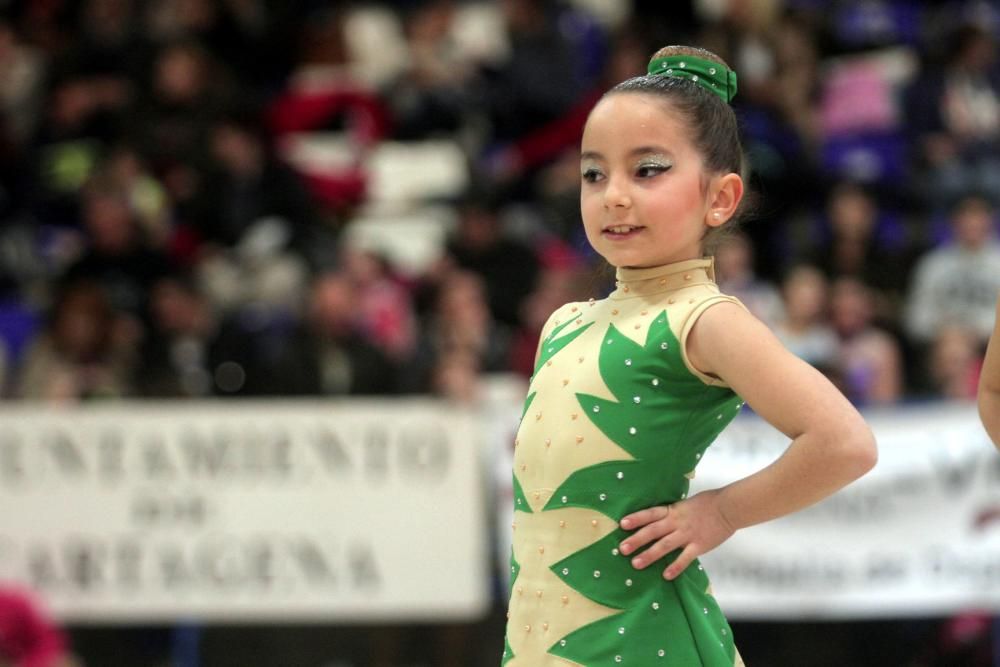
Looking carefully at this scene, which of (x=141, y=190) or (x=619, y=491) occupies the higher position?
(x=141, y=190)

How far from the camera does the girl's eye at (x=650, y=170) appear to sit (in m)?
2.52

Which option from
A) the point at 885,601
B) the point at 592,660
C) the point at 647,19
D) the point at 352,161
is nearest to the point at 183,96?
the point at 352,161

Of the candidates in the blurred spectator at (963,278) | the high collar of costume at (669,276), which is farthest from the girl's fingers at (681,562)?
the blurred spectator at (963,278)

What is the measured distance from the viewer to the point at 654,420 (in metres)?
2.47

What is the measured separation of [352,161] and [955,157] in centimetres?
414

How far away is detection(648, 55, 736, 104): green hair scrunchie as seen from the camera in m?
2.62

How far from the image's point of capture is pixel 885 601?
22.5ft

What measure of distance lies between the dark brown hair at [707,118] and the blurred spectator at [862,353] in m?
4.80

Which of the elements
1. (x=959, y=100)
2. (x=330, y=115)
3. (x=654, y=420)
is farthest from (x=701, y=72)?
(x=330, y=115)

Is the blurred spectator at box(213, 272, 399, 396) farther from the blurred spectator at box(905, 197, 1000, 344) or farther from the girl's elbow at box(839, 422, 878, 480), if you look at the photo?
the girl's elbow at box(839, 422, 878, 480)

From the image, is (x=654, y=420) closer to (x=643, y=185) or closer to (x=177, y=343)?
(x=643, y=185)

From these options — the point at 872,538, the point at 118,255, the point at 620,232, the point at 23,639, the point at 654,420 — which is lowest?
the point at 872,538

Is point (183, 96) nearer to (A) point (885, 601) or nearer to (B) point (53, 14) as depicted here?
(B) point (53, 14)

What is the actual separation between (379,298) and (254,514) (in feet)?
6.70
